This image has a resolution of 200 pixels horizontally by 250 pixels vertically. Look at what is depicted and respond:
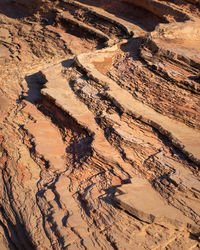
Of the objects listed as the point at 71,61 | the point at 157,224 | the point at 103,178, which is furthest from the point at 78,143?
the point at 71,61

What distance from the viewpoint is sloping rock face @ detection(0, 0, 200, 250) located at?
648 centimetres

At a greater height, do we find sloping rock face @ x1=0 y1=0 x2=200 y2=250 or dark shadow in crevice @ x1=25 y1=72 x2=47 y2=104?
sloping rock face @ x1=0 y1=0 x2=200 y2=250

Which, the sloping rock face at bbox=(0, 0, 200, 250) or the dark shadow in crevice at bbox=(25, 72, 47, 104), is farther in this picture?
the dark shadow in crevice at bbox=(25, 72, 47, 104)

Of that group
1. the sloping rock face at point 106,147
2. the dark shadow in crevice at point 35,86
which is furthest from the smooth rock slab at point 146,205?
the dark shadow in crevice at point 35,86

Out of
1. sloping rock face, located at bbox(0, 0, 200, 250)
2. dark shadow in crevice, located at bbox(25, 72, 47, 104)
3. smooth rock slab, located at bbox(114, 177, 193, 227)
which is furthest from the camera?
dark shadow in crevice, located at bbox(25, 72, 47, 104)

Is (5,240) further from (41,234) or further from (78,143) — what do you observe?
(78,143)

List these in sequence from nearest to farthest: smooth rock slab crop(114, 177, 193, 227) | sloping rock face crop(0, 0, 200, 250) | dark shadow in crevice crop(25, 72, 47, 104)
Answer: smooth rock slab crop(114, 177, 193, 227), sloping rock face crop(0, 0, 200, 250), dark shadow in crevice crop(25, 72, 47, 104)

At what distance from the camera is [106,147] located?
8.09 metres

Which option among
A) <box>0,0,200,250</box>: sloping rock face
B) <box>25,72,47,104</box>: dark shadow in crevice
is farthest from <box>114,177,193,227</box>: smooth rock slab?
<box>25,72,47,104</box>: dark shadow in crevice

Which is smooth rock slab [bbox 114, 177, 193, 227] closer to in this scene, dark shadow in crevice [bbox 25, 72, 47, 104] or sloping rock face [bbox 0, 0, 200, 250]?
sloping rock face [bbox 0, 0, 200, 250]

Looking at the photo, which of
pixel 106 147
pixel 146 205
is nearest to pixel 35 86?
pixel 106 147

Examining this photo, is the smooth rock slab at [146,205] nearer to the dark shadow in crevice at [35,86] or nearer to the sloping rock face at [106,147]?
the sloping rock face at [106,147]

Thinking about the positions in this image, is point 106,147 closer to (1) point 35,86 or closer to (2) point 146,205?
(2) point 146,205

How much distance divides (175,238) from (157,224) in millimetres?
390
